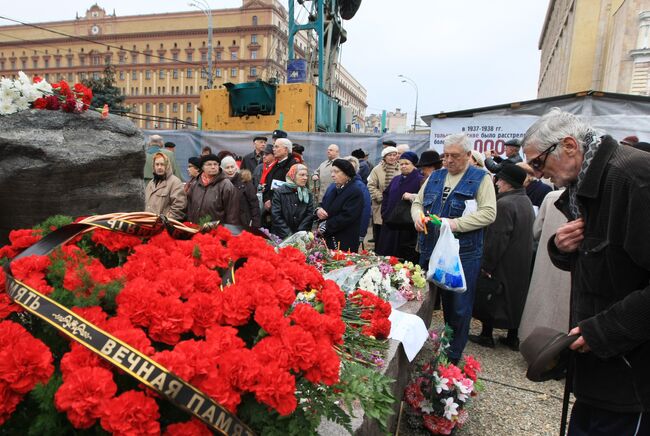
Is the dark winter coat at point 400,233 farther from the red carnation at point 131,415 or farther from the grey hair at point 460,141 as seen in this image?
the red carnation at point 131,415

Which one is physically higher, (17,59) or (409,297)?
(17,59)

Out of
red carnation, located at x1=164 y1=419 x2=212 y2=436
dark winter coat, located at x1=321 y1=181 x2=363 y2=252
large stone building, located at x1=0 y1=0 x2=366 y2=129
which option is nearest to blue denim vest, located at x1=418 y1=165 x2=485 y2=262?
dark winter coat, located at x1=321 y1=181 x2=363 y2=252

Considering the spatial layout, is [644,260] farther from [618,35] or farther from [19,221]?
[618,35]

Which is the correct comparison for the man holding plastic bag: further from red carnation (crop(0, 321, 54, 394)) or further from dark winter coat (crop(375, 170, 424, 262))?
red carnation (crop(0, 321, 54, 394))

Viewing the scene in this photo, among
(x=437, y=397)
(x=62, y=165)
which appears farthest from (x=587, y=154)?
(x=62, y=165)

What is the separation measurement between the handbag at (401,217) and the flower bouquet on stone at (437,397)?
94.6 inches

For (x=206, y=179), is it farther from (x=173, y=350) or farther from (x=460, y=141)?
(x=173, y=350)

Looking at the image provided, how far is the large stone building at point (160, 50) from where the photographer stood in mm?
66250

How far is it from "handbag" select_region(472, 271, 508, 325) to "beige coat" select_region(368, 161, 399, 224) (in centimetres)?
259

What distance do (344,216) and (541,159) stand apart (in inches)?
129

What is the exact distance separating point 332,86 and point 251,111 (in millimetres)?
3727

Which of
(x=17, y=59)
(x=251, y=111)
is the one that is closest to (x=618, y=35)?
(x=251, y=111)

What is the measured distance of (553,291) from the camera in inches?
168

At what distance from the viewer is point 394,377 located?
7.67 ft
